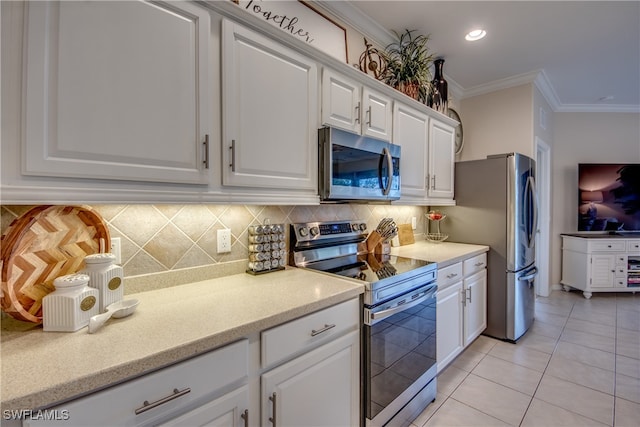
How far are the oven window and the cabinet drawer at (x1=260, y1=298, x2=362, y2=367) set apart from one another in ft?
0.50

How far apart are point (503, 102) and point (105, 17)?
3.96 m

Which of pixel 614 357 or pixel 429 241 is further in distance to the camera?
pixel 429 241

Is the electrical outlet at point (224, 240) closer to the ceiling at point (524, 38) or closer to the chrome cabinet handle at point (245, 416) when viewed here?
the chrome cabinet handle at point (245, 416)

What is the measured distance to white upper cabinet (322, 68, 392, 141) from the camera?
1.68 m

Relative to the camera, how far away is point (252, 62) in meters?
1.33

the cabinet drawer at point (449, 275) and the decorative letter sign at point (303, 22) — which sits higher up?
the decorative letter sign at point (303, 22)

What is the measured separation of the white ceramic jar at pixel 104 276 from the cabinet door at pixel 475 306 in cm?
235

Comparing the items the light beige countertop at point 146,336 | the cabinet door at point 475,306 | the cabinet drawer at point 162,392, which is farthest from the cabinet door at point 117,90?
the cabinet door at point 475,306

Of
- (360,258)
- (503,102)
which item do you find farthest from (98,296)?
(503,102)

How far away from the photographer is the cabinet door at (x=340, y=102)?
1668mm

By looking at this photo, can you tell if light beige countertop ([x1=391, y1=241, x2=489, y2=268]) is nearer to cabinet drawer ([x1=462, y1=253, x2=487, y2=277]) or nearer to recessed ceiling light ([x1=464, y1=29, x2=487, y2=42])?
cabinet drawer ([x1=462, y1=253, x2=487, y2=277])

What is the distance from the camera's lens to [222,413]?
36.9 inches

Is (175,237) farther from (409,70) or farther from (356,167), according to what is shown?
(409,70)

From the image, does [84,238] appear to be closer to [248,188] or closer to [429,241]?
[248,188]
